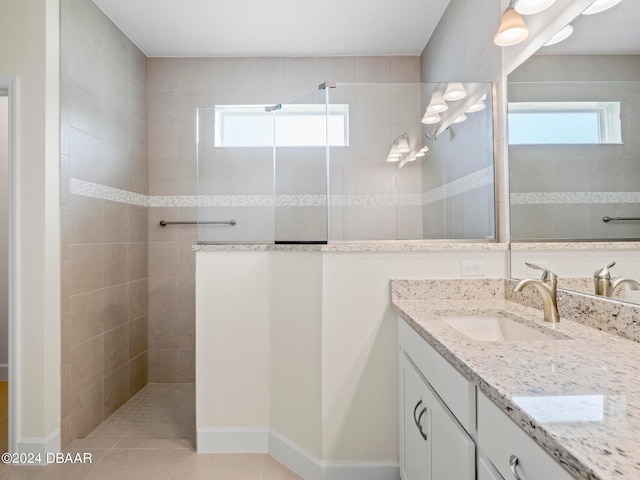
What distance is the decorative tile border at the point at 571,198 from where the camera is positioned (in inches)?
43.1

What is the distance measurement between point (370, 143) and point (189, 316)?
2089mm

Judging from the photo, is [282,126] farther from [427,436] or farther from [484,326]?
[427,436]

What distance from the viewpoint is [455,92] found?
1.95 metres

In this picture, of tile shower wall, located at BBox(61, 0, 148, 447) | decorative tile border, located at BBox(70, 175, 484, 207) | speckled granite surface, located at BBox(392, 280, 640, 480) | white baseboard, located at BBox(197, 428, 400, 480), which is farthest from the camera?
tile shower wall, located at BBox(61, 0, 148, 447)

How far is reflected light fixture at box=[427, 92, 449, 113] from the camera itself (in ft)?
6.53

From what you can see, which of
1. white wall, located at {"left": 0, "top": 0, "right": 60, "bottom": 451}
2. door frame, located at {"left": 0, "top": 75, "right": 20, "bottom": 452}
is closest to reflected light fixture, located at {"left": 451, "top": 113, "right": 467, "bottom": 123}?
white wall, located at {"left": 0, "top": 0, "right": 60, "bottom": 451}

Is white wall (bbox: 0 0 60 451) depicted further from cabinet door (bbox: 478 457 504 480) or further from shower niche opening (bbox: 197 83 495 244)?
cabinet door (bbox: 478 457 504 480)

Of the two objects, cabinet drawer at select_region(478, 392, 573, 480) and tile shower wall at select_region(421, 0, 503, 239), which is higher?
tile shower wall at select_region(421, 0, 503, 239)

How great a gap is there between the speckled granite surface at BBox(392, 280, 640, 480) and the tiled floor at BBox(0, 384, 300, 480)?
1239 mm

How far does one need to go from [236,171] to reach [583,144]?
1.95 meters

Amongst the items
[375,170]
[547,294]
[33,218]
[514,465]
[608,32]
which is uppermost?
[608,32]

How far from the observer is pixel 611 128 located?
3.72 ft

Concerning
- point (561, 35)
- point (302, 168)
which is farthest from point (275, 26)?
point (561, 35)

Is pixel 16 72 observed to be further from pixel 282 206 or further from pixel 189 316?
pixel 189 316
